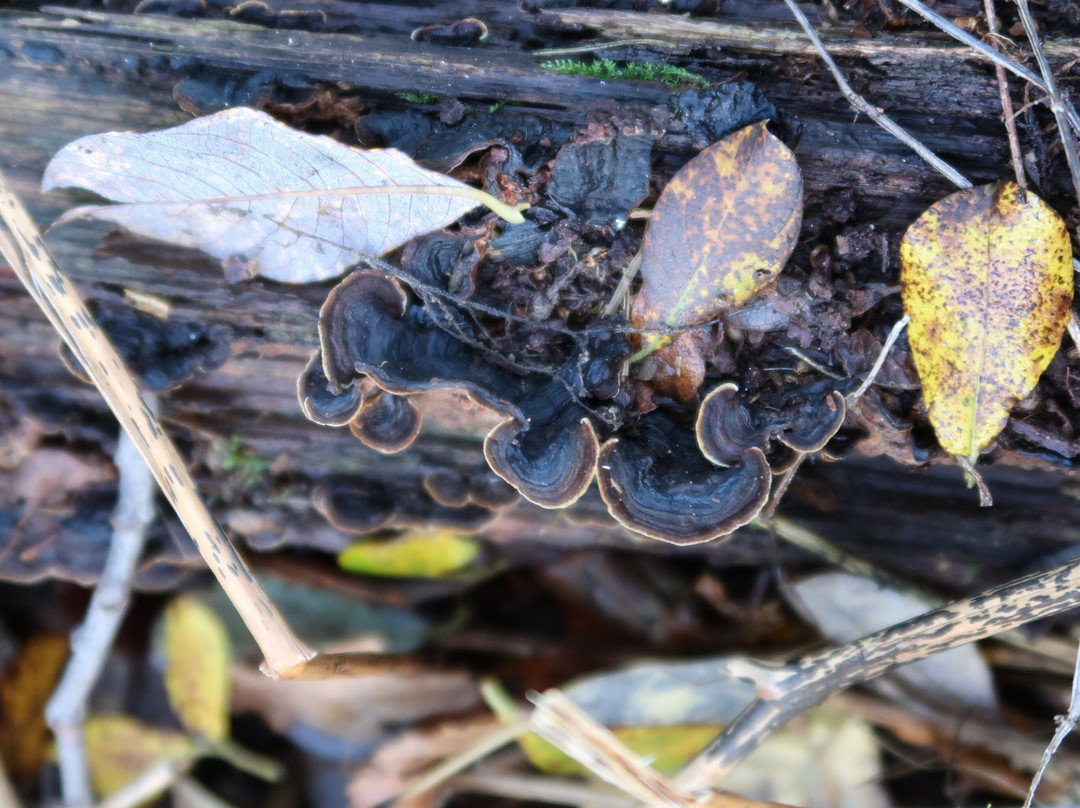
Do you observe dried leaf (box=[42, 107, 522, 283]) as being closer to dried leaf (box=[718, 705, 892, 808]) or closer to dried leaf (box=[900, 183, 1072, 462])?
dried leaf (box=[900, 183, 1072, 462])

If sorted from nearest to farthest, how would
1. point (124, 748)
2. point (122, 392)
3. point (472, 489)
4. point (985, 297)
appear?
point (985, 297), point (122, 392), point (472, 489), point (124, 748)

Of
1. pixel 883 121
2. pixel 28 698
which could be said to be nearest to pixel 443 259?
pixel 883 121

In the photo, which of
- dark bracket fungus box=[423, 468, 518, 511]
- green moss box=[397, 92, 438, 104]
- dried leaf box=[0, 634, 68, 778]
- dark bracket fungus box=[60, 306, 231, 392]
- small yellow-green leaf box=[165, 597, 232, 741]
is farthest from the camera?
dried leaf box=[0, 634, 68, 778]

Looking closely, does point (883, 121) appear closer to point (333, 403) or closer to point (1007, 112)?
point (1007, 112)

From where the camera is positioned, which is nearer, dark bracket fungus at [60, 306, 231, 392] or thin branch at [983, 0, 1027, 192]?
thin branch at [983, 0, 1027, 192]

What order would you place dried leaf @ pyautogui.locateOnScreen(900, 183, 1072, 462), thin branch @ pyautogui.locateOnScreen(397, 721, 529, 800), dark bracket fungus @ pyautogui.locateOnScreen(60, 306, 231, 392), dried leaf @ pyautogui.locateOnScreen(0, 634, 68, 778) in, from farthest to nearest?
dried leaf @ pyautogui.locateOnScreen(0, 634, 68, 778) → thin branch @ pyautogui.locateOnScreen(397, 721, 529, 800) → dark bracket fungus @ pyautogui.locateOnScreen(60, 306, 231, 392) → dried leaf @ pyautogui.locateOnScreen(900, 183, 1072, 462)

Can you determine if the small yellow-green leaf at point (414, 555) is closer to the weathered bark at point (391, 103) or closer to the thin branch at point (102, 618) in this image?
the weathered bark at point (391, 103)

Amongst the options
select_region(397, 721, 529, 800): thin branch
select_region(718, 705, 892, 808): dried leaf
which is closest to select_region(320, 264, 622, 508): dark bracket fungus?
select_region(397, 721, 529, 800): thin branch
